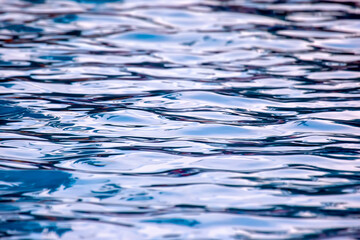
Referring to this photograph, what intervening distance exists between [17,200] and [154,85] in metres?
1.97

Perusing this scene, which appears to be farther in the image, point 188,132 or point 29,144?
point 188,132

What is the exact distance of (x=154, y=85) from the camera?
430 centimetres

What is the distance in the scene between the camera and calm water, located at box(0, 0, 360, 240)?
2.38 meters

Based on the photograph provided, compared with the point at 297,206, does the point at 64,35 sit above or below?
above

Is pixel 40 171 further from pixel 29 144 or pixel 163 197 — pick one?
pixel 163 197

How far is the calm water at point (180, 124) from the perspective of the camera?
2.38 meters

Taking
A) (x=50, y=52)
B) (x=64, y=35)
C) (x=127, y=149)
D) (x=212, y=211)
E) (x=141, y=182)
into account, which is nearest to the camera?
(x=212, y=211)

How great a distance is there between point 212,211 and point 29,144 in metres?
1.30

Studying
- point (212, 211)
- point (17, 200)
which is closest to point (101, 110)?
point (17, 200)

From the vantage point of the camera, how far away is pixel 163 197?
2555 mm

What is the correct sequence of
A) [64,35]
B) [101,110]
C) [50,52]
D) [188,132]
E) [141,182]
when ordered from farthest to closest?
1. [64,35]
2. [50,52]
3. [101,110]
4. [188,132]
5. [141,182]

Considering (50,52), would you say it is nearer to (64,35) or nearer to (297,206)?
(64,35)

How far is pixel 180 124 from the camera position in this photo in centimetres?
352

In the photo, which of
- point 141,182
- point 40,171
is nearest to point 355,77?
point 141,182
